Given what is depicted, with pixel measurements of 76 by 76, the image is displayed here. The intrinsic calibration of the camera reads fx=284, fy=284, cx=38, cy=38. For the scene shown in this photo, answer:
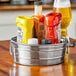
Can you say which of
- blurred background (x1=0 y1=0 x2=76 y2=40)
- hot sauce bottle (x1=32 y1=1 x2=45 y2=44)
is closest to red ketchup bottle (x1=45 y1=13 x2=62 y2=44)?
hot sauce bottle (x1=32 y1=1 x2=45 y2=44)

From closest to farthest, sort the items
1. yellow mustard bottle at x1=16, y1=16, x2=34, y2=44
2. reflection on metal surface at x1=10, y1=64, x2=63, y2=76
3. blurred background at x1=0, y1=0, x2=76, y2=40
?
reflection on metal surface at x1=10, y1=64, x2=63, y2=76
yellow mustard bottle at x1=16, y1=16, x2=34, y2=44
blurred background at x1=0, y1=0, x2=76, y2=40

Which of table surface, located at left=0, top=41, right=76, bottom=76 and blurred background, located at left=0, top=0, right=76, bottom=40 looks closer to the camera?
table surface, located at left=0, top=41, right=76, bottom=76

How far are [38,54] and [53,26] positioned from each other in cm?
14

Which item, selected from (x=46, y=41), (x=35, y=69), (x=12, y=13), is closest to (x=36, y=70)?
(x=35, y=69)

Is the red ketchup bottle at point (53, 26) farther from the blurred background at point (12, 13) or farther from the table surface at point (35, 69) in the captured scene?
the blurred background at point (12, 13)

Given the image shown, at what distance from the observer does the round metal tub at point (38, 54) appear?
1.15 meters

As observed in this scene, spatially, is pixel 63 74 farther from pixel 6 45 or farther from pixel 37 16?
pixel 6 45

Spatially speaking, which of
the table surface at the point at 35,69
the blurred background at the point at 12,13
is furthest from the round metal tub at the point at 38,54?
the blurred background at the point at 12,13

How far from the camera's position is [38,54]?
115 cm

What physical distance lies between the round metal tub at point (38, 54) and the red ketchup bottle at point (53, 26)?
47 millimetres

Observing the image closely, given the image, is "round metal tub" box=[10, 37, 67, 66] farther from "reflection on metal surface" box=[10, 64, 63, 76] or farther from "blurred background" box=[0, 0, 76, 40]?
"blurred background" box=[0, 0, 76, 40]

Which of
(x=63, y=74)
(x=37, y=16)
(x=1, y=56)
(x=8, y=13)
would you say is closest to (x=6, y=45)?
(x=1, y=56)

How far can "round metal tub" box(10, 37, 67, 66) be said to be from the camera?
1.15m

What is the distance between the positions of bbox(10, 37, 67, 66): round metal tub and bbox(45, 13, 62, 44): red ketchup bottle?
0.16 feet
